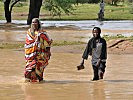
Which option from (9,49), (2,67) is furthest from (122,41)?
(2,67)

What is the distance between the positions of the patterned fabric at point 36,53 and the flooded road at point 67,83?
0.95 ft

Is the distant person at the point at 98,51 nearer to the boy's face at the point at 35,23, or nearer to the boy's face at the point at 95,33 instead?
the boy's face at the point at 95,33

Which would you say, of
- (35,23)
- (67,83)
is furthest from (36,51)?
(67,83)

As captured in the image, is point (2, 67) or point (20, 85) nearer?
point (20, 85)

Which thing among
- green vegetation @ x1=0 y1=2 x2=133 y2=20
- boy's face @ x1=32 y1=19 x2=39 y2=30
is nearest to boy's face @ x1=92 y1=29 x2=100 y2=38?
boy's face @ x1=32 y1=19 x2=39 y2=30

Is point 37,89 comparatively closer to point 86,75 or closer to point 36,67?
point 36,67

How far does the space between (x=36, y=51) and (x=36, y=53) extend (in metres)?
0.04

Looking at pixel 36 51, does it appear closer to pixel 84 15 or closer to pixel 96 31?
pixel 96 31

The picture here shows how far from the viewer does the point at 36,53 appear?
384 inches

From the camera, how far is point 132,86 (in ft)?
30.3

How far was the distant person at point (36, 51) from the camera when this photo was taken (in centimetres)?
973

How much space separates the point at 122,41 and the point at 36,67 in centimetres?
858

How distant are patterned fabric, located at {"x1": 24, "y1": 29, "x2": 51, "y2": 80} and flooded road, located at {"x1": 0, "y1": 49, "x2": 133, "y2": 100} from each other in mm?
289

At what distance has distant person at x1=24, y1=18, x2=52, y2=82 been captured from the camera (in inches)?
383
